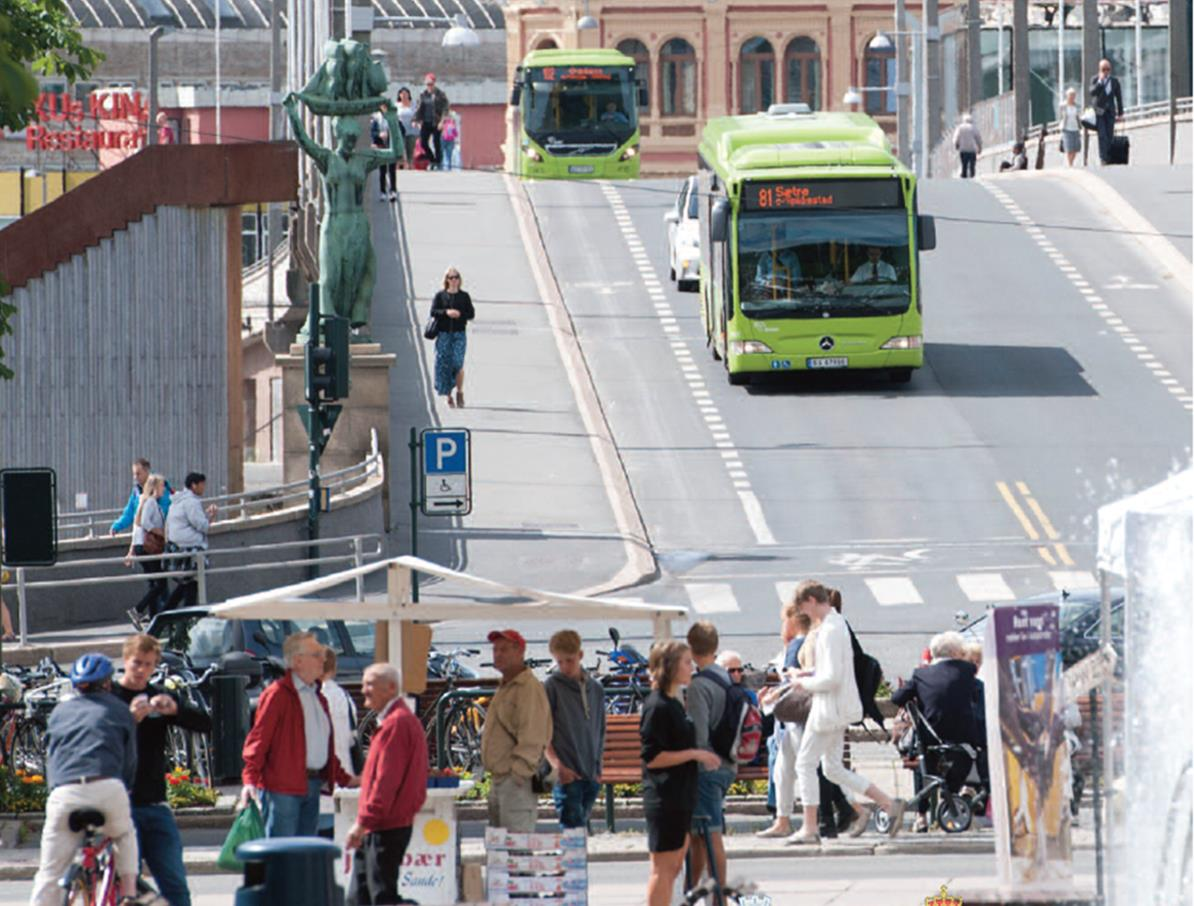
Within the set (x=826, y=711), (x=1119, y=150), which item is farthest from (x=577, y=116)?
(x=826, y=711)

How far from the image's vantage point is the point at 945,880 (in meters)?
16.4

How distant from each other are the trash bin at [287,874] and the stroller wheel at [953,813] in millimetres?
6345

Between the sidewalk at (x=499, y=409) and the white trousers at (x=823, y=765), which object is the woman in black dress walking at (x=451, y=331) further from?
the white trousers at (x=823, y=765)

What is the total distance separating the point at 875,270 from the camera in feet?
130

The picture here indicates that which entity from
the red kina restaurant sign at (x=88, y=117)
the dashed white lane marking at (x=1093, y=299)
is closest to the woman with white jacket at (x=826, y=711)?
the dashed white lane marking at (x=1093, y=299)

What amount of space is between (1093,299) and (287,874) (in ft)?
118

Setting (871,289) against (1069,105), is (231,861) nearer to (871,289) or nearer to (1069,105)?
(871,289)

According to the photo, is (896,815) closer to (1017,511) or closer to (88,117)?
(1017,511)

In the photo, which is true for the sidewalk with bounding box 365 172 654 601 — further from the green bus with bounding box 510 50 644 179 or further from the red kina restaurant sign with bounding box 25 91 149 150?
the red kina restaurant sign with bounding box 25 91 149 150

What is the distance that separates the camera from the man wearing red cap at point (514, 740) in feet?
47.9

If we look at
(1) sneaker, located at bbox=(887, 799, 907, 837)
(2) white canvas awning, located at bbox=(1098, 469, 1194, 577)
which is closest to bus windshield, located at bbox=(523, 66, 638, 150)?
(1) sneaker, located at bbox=(887, 799, 907, 837)

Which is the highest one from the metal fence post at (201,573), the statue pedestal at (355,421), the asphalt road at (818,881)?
the statue pedestal at (355,421)

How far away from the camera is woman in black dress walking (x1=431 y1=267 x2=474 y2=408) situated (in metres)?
37.7

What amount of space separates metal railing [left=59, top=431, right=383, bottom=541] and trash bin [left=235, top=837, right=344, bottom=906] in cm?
1779
